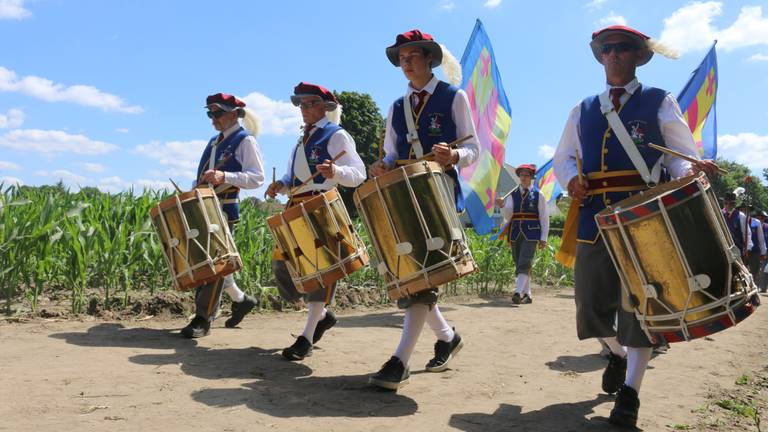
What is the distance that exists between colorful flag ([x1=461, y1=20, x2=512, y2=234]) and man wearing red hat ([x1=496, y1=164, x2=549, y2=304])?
32cm

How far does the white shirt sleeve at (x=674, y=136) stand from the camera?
3.41 meters

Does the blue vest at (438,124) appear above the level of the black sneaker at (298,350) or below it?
above

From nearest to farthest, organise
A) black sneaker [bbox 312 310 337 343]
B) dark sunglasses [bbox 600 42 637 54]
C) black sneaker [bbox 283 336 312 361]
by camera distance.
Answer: dark sunglasses [bbox 600 42 637 54] < black sneaker [bbox 283 336 312 361] < black sneaker [bbox 312 310 337 343]

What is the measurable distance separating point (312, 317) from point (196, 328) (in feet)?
4.04

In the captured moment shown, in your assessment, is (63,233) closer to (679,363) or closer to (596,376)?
(596,376)

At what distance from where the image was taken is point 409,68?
407cm

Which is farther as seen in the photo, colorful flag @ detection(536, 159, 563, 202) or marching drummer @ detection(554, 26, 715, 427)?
colorful flag @ detection(536, 159, 563, 202)

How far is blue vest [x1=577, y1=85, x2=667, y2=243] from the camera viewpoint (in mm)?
3439

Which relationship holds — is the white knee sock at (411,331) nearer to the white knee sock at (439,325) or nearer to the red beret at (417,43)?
the white knee sock at (439,325)

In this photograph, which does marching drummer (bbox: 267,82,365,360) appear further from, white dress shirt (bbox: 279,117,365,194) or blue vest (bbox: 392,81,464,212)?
blue vest (bbox: 392,81,464,212)

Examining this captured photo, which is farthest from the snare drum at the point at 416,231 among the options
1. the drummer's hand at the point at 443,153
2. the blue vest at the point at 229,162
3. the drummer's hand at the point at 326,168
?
the blue vest at the point at 229,162

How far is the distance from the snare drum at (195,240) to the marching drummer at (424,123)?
1434mm

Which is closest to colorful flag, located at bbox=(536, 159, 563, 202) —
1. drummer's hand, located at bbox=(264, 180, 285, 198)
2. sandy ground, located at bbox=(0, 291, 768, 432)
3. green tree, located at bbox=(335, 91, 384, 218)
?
sandy ground, located at bbox=(0, 291, 768, 432)

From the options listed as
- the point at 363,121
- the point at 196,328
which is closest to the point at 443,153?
the point at 196,328
